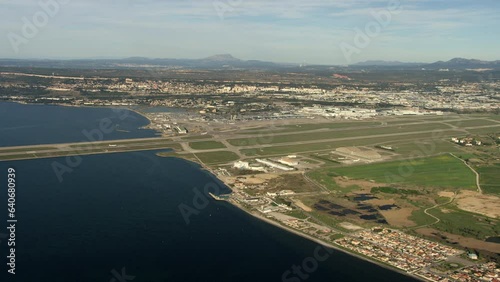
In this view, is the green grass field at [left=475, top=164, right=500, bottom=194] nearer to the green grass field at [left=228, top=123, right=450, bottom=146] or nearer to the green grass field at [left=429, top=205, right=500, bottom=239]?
the green grass field at [left=429, top=205, right=500, bottom=239]

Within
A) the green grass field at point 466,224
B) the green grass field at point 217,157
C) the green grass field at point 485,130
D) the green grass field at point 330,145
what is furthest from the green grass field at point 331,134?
the green grass field at point 466,224

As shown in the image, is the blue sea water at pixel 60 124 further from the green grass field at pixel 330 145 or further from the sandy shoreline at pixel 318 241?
the sandy shoreline at pixel 318 241

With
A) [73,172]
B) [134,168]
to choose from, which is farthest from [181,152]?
[73,172]

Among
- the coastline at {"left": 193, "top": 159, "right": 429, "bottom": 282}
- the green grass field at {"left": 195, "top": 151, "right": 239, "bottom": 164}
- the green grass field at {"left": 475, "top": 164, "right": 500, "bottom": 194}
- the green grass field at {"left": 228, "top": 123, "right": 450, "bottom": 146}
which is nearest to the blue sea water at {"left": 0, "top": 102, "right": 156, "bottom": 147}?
the green grass field at {"left": 228, "top": 123, "right": 450, "bottom": 146}

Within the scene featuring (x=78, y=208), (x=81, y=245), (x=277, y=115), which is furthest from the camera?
(x=277, y=115)

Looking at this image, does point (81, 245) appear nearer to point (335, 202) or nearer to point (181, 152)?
point (335, 202)

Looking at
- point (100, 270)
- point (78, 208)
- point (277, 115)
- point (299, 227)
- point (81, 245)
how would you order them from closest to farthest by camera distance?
point (100, 270) < point (81, 245) < point (299, 227) < point (78, 208) < point (277, 115)

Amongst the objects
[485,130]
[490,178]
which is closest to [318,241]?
[490,178]

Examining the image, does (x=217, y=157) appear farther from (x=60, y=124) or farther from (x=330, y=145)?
(x=60, y=124)
